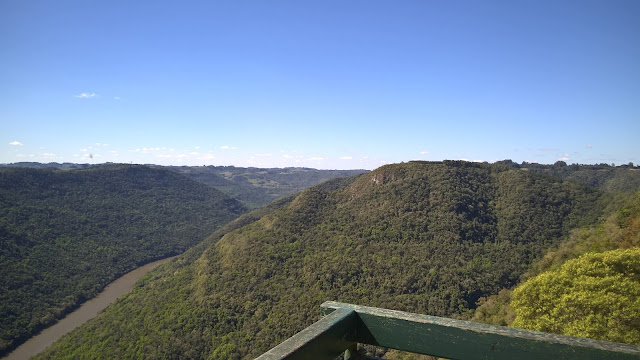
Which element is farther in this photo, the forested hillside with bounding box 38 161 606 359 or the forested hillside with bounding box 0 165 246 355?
the forested hillside with bounding box 0 165 246 355

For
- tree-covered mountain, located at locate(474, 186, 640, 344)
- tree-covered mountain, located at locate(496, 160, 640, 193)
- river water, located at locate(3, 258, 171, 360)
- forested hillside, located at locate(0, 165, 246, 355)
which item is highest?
tree-covered mountain, located at locate(496, 160, 640, 193)

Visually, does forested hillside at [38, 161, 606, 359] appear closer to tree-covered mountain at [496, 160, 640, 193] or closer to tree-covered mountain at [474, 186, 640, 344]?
tree-covered mountain at [474, 186, 640, 344]

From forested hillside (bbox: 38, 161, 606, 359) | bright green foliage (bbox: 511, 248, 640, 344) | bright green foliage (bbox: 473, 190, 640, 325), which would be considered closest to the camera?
bright green foliage (bbox: 511, 248, 640, 344)

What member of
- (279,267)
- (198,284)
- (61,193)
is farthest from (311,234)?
(61,193)

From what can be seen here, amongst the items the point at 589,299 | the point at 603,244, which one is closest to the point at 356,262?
the point at 603,244

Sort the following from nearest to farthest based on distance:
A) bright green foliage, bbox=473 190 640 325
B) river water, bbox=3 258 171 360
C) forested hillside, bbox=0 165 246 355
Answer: bright green foliage, bbox=473 190 640 325, river water, bbox=3 258 171 360, forested hillside, bbox=0 165 246 355

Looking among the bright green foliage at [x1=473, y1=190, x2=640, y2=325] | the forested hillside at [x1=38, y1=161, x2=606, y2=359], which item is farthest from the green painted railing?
the forested hillside at [x1=38, y1=161, x2=606, y2=359]

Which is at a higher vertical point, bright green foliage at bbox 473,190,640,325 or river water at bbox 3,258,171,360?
bright green foliage at bbox 473,190,640,325
